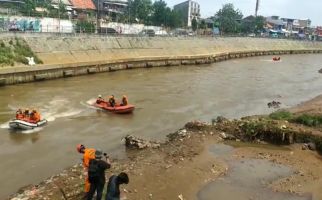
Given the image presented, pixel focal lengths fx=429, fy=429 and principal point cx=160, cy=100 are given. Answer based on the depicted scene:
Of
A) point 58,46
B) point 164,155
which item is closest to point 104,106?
point 164,155

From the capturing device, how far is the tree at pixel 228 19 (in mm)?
128750

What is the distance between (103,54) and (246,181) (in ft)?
136

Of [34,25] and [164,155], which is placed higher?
[34,25]

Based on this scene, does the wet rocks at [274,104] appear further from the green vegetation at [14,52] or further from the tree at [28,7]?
the tree at [28,7]

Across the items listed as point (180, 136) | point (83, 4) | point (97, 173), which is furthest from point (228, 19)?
point (97, 173)

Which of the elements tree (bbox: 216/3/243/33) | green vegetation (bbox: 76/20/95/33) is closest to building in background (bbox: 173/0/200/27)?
tree (bbox: 216/3/243/33)

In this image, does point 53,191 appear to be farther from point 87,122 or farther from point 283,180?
point 87,122

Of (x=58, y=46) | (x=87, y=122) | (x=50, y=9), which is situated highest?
(x=50, y=9)

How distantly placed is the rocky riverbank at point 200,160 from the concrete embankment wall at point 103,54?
22.3m

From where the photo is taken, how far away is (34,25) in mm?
59188

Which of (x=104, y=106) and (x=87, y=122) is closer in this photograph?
(x=87, y=122)

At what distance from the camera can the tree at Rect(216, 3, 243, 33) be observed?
129 m

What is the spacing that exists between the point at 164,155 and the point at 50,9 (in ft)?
206

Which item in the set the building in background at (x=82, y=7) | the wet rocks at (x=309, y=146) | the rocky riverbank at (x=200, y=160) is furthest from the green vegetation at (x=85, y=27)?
the wet rocks at (x=309, y=146)
